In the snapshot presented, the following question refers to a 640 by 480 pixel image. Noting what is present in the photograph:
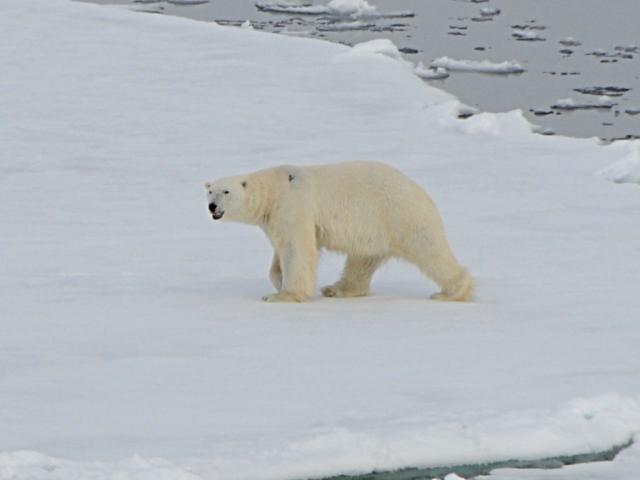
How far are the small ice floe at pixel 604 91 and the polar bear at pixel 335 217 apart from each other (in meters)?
7.28

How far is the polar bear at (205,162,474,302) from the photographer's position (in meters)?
5.36

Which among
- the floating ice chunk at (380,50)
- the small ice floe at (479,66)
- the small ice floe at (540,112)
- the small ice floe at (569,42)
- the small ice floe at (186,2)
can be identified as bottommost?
the small ice floe at (540,112)

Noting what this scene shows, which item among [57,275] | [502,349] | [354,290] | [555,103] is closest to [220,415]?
[502,349]

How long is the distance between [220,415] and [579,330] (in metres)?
1.64

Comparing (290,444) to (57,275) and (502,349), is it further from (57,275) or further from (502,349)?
(57,275)

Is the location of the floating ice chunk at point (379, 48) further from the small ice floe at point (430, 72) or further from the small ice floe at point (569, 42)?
the small ice floe at point (569, 42)

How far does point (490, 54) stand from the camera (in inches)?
558

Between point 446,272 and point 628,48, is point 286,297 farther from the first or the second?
point 628,48

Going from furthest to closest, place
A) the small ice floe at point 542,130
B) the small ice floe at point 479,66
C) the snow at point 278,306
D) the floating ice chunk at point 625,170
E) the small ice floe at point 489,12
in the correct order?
the small ice floe at point 489,12 < the small ice floe at point 479,66 < the small ice floe at point 542,130 < the floating ice chunk at point 625,170 < the snow at point 278,306

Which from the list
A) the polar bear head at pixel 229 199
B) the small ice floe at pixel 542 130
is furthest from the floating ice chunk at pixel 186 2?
the polar bear head at pixel 229 199

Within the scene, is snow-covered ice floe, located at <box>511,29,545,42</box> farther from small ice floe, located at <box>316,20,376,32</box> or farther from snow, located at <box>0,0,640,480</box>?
snow, located at <box>0,0,640,480</box>

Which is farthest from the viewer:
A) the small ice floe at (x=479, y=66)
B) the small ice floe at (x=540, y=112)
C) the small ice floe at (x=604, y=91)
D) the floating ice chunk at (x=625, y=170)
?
the small ice floe at (x=479, y=66)

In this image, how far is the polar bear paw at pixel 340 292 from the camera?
5.69 metres

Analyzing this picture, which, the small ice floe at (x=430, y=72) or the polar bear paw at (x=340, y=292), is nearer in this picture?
the polar bear paw at (x=340, y=292)
